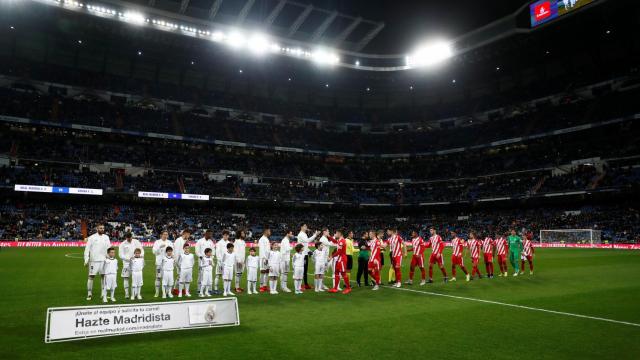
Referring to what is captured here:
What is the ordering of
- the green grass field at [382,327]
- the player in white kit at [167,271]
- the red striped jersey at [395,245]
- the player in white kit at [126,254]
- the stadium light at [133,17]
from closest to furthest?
1. the green grass field at [382,327]
2. the player in white kit at [167,271]
3. the player in white kit at [126,254]
4. the red striped jersey at [395,245]
5. the stadium light at [133,17]

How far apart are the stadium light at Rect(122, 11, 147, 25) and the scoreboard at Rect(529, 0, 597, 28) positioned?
42534 millimetres

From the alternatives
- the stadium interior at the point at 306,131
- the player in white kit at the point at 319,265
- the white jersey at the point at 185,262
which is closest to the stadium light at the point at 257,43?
the stadium interior at the point at 306,131

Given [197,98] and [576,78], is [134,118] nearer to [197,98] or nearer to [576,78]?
[197,98]

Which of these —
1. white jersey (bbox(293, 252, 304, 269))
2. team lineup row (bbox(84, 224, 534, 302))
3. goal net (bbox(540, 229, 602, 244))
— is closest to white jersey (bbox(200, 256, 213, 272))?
team lineup row (bbox(84, 224, 534, 302))

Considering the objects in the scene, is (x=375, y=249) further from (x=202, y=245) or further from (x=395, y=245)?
(x=202, y=245)

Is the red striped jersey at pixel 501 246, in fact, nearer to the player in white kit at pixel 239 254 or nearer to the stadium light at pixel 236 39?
the player in white kit at pixel 239 254

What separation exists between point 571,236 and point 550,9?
23.4 metres

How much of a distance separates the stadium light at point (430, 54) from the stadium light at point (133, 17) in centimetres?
3723

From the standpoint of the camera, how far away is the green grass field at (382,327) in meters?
7.97

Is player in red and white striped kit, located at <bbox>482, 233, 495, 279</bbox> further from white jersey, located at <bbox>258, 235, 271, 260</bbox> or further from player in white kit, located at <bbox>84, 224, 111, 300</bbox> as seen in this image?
player in white kit, located at <bbox>84, 224, 111, 300</bbox>

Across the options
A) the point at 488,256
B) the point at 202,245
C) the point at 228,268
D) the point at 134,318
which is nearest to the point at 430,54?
the point at 488,256

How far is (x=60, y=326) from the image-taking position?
819cm

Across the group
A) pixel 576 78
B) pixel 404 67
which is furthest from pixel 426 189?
pixel 576 78

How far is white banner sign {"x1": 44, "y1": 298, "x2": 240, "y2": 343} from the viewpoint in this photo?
324 inches
